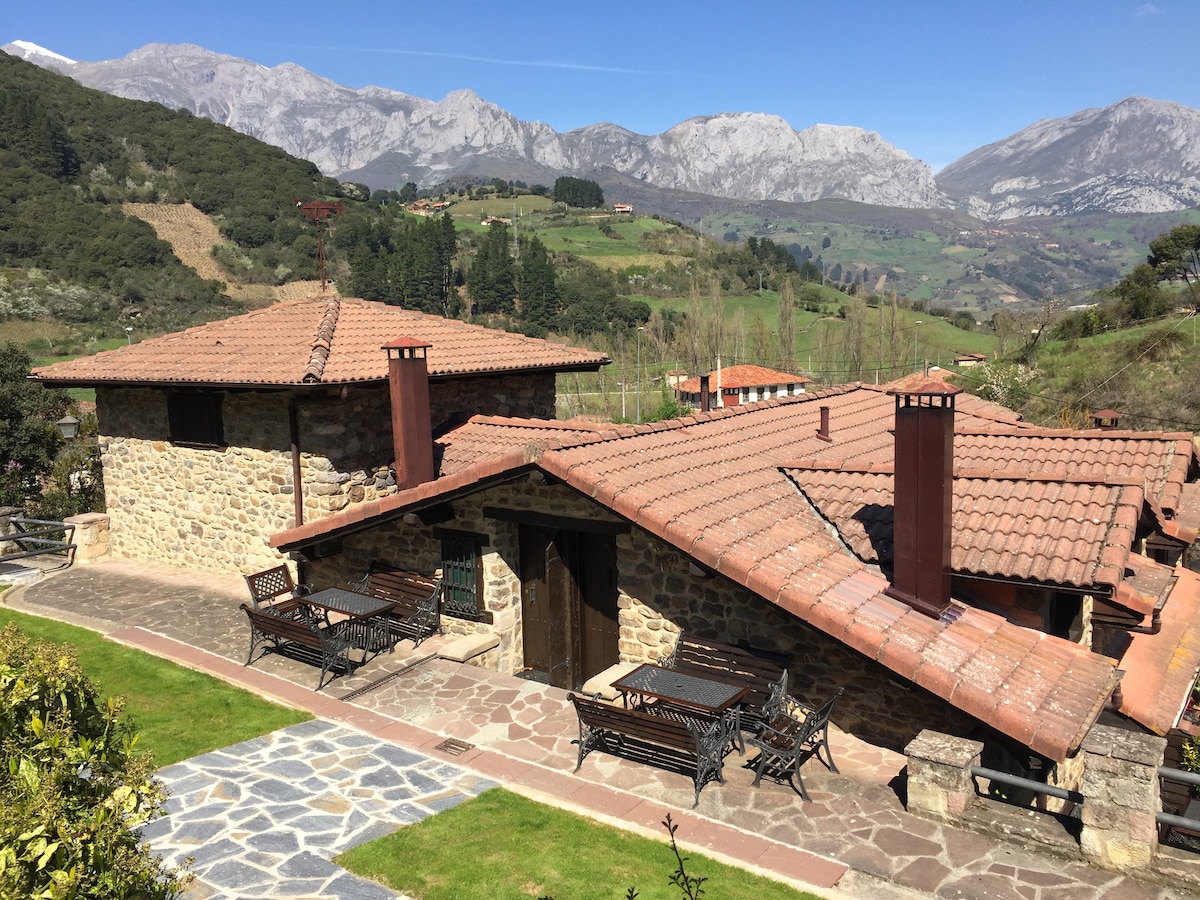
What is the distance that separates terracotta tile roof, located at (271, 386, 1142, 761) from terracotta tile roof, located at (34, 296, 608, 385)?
2.82 metres

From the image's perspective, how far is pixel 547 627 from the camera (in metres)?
11.0

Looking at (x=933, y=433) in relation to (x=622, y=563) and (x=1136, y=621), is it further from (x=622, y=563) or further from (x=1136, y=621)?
(x=622, y=563)

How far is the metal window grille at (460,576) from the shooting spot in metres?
11.1

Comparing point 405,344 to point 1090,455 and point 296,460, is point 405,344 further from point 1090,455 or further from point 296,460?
point 1090,455

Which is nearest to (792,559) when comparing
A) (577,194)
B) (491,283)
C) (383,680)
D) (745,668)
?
(745,668)

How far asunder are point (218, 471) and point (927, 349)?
2214 inches

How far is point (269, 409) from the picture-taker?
13297 mm

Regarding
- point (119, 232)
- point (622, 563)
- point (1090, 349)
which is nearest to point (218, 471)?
point (622, 563)

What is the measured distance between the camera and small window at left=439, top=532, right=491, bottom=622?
11.0m

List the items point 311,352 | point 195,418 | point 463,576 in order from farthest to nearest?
point 195,418
point 311,352
point 463,576

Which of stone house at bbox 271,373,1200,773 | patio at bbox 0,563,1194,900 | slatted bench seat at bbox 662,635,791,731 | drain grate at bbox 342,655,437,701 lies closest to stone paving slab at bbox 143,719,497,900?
patio at bbox 0,563,1194,900

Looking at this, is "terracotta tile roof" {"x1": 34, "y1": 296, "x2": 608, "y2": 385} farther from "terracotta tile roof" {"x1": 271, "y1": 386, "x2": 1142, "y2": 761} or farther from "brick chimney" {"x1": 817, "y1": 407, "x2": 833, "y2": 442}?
"brick chimney" {"x1": 817, "y1": 407, "x2": 833, "y2": 442}

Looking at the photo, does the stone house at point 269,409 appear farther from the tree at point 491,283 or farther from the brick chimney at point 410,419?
the tree at point 491,283

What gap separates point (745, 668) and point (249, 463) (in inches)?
370
